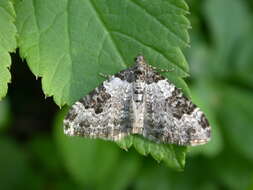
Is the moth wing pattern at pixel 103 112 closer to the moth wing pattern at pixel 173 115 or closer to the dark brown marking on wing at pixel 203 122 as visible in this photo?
the moth wing pattern at pixel 173 115

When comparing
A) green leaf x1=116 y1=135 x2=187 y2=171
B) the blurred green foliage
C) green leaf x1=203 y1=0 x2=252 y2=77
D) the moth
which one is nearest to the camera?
green leaf x1=116 y1=135 x2=187 y2=171

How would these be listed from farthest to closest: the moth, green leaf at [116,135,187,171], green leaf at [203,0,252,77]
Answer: green leaf at [203,0,252,77] → the moth → green leaf at [116,135,187,171]

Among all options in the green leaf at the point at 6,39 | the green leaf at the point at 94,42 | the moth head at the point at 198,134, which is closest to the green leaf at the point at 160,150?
the green leaf at the point at 94,42

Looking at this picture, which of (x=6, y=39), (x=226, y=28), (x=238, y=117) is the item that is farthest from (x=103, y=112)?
(x=226, y=28)

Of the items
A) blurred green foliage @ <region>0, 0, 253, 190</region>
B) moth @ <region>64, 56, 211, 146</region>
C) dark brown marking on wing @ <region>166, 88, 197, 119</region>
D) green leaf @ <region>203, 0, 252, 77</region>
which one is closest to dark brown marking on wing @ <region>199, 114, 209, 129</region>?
moth @ <region>64, 56, 211, 146</region>

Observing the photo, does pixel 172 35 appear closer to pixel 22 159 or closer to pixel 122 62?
pixel 122 62

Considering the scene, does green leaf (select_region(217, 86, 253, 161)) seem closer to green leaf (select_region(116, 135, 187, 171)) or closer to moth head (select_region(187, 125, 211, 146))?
moth head (select_region(187, 125, 211, 146))
